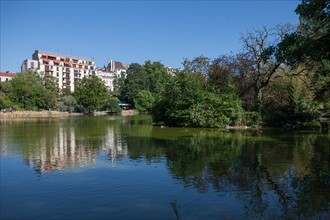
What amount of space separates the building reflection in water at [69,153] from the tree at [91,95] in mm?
67541

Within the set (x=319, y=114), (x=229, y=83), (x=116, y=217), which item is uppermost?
(x=229, y=83)

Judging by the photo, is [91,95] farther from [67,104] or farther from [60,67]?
[60,67]

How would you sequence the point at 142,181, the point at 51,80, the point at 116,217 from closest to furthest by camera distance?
the point at 116,217 → the point at 142,181 → the point at 51,80

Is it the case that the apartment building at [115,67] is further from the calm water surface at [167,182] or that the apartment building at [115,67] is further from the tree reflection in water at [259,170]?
the calm water surface at [167,182]

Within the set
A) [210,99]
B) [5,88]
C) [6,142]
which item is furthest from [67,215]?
[5,88]

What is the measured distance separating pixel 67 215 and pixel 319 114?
100ft

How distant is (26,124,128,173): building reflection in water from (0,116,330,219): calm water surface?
0.05 meters

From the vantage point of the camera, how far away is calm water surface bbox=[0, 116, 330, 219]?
912 cm

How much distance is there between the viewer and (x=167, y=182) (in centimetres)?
1225

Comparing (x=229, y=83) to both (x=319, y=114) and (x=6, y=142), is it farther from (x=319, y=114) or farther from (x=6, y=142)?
(x=6, y=142)

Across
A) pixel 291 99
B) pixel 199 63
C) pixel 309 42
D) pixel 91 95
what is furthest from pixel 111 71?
pixel 309 42

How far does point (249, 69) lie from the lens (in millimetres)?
39375

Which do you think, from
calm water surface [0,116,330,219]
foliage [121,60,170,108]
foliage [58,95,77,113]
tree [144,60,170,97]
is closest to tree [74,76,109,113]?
foliage [58,95,77,113]

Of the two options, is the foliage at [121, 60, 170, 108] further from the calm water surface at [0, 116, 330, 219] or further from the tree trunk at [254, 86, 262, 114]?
the calm water surface at [0, 116, 330, 219]
